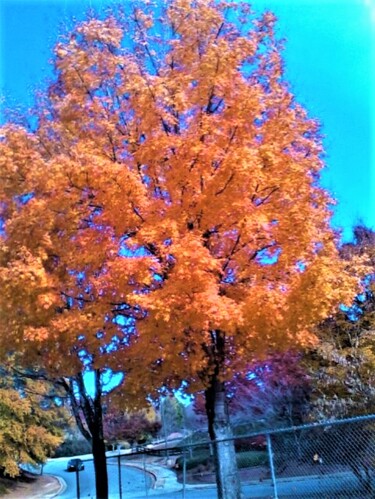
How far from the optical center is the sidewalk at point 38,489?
32.7 metres

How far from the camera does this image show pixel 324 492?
7441mm

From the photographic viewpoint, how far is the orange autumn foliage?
7.30 m

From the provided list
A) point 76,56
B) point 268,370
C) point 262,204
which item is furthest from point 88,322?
point 268,370

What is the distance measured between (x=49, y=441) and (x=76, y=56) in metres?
29.7

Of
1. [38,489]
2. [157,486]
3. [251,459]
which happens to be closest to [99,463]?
[251,459]

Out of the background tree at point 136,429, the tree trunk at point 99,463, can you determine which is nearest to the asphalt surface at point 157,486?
the tree trunk at point 99,463

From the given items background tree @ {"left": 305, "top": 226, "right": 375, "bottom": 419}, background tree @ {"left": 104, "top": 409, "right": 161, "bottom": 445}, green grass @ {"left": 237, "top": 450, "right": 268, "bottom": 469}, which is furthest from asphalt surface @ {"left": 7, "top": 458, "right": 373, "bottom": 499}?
background tree @ {"left": 104, "top": 409, "right": 161, "bottom": 445}

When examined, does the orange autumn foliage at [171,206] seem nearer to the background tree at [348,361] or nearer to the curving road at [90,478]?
the background tree at [348,361]

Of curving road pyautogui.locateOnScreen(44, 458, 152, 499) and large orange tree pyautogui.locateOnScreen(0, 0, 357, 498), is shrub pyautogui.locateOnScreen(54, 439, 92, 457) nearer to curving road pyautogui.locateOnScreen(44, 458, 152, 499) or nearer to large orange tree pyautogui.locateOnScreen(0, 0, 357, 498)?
curving road pyautogui.locateOnScreen(44, 458, 152, 499)

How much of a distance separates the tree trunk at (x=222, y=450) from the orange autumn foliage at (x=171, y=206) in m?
0.49

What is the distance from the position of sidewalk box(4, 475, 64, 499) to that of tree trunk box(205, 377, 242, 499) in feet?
85.7

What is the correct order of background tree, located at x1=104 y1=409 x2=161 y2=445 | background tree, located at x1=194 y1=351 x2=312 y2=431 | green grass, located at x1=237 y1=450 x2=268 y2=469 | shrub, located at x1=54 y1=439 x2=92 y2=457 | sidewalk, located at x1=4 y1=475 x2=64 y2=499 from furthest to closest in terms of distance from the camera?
shrub, located at x1=54 y1=439 x2=92 y2=457, background tree, located at x1=104 y1=409 x2=161 y2=445, sidewalk, located at x1=4 y1=475 x2=64 y2=499, green grass, located at x1=237 y1=450 x2=268 y2=469, background tree, located at x1=194 y1=351 x2=312 y2=431

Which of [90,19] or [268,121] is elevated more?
[90,19]

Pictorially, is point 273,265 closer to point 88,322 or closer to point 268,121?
point 268,121
